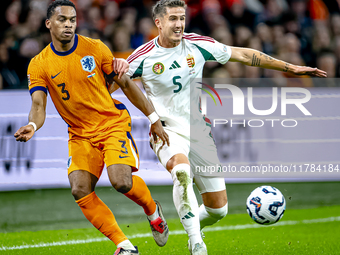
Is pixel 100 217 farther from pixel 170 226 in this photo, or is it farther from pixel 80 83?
pixel 170 226

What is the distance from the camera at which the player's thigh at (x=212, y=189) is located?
5.39 meters

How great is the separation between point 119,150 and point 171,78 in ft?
3.29

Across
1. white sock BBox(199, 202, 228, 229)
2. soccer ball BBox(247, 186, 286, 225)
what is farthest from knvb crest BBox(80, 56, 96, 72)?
soccer ball BBox(247, 186, 286, 225)

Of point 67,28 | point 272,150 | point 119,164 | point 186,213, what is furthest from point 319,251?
point 67,28

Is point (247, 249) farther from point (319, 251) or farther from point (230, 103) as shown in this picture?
point (230, 103)

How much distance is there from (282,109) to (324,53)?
2.10 meters

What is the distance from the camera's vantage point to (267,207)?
17.4 ft

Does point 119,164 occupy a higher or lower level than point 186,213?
higher

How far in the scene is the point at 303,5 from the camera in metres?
10.9

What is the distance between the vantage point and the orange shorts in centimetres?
486

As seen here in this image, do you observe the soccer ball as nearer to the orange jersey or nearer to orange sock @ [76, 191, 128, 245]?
orange sock @ [76, 191, 128, 245]

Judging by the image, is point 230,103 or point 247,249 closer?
point 247,249

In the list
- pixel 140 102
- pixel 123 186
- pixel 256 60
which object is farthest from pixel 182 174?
pixel 256 60

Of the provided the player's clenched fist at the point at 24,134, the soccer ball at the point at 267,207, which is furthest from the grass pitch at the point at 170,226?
the player's clenched fist at the point at 24,134
